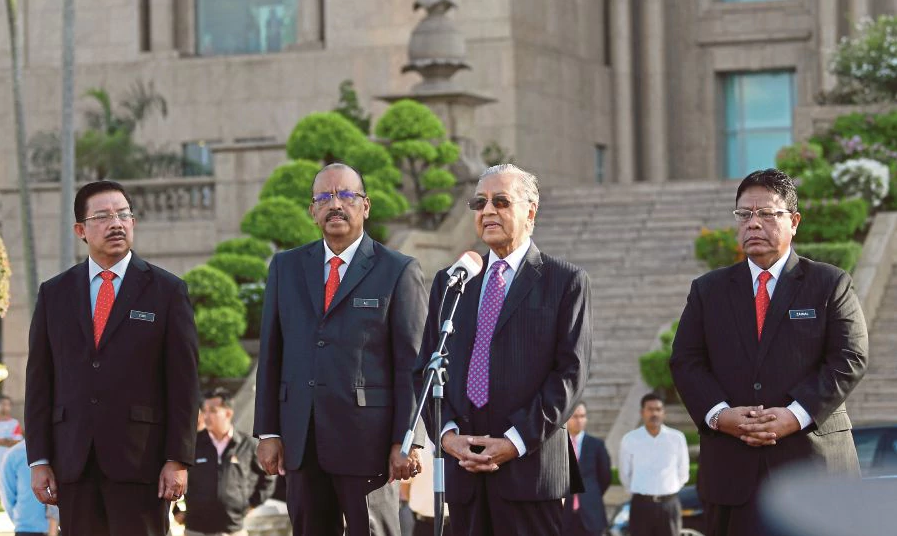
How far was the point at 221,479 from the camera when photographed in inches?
520

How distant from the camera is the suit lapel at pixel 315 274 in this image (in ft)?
29.0

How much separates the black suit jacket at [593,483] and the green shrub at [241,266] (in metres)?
9.28

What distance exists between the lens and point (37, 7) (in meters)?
37.6

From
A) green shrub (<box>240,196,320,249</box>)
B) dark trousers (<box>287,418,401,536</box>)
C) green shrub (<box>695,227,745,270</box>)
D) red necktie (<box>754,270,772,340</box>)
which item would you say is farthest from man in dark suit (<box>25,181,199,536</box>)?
green shrub (<box>695,227,745,270</box>)

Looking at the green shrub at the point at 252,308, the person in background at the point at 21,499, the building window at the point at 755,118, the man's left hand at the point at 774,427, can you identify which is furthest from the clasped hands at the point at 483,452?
the building window at the point at 755,118

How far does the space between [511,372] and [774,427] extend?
1.15 m

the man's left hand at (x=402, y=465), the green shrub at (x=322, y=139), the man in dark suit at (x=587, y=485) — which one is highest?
the green shrub at (x=322, y=139)

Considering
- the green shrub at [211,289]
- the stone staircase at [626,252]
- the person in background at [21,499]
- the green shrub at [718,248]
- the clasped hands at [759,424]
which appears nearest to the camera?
the clasped hands at [759,424]

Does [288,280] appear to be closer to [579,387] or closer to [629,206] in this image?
[579,387]

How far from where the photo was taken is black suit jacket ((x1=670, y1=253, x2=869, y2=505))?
317 inches

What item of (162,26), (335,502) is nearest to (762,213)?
(335,502)

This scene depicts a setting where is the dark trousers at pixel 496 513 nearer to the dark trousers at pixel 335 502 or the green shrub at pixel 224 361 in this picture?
the dark trousers at pixel 335 502

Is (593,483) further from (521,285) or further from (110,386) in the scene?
(521,285)

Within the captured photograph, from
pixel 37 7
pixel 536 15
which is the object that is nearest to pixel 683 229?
pixel 536 15
